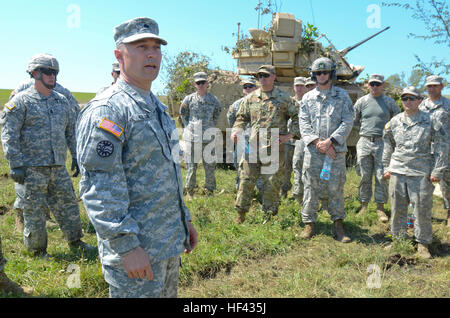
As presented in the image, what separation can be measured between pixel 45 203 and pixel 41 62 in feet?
5.66

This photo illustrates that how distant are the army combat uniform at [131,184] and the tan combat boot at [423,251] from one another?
3.75 m

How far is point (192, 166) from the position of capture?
7391 millimetres

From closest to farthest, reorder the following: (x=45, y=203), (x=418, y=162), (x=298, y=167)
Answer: (x=45, y=203) → (x=418, y=162) → (x=298, y=167)

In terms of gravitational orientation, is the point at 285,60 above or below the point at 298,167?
above

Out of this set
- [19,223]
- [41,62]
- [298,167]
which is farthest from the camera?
[298,167]

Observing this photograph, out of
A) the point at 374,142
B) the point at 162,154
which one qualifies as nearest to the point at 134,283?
the point at 162,154

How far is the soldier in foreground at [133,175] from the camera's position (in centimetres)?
188

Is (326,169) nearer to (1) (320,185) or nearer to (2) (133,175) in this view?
(1) (320,185)

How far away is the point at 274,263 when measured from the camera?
14.4ft

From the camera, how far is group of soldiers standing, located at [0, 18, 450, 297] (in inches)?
76.4

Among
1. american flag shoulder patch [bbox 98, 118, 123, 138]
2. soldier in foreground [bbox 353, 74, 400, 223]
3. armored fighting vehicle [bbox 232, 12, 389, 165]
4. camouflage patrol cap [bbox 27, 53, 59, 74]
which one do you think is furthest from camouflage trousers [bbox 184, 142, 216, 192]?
A: american flag shoulder patch [bbox 98, 118, 123, 138]

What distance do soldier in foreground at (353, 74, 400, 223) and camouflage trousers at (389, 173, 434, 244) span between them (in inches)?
50.3

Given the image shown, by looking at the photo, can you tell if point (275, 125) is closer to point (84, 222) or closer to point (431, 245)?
point (431, 245)
